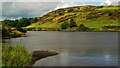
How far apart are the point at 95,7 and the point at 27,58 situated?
1659 inches

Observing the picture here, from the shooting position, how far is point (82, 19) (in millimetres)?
47281

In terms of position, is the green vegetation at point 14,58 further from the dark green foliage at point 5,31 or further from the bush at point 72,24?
the bush at point 72,24

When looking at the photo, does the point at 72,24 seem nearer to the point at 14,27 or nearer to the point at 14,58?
the point at 14,27

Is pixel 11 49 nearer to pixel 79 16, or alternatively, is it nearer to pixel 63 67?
pixel 63 67

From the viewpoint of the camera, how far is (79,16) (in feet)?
159

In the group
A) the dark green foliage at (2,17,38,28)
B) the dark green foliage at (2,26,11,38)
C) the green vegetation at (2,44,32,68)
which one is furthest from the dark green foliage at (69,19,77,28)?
the green vegetation at (2,44,32,68)

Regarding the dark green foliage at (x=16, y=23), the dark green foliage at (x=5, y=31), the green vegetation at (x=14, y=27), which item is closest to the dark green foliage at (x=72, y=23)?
the dark green foliage at (x=16, y=23)

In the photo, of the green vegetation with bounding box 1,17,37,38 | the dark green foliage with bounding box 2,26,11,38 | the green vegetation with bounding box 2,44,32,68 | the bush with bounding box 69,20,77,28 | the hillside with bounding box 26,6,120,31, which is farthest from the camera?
the hillside with bounding box 26,6,120,31

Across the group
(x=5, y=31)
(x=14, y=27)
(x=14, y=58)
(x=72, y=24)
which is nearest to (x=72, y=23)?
(x=72, y=24)

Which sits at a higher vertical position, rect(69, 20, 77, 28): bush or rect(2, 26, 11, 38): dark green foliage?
rect(2, 26, 11, 38): dark green foliage

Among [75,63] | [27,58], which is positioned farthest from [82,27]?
[27,58]

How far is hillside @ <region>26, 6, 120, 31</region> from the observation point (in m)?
44.1

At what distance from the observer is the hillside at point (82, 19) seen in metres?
44.1

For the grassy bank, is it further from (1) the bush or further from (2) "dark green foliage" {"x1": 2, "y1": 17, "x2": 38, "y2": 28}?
(1) the bush
